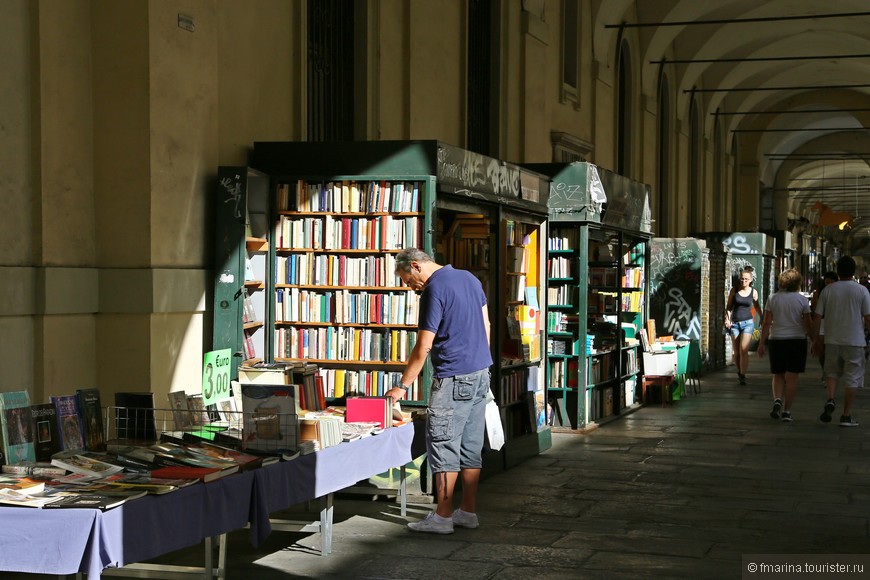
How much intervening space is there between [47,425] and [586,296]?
315 inches

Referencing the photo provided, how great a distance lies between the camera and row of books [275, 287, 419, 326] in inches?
355

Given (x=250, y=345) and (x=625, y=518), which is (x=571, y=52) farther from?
(x=625, y=518)

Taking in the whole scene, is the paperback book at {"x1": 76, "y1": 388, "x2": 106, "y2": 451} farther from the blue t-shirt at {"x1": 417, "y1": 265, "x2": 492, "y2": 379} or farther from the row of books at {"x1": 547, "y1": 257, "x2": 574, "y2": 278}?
the row of books at {"x1": 547, "y1": 257, "x2": 574, "y2": 278}

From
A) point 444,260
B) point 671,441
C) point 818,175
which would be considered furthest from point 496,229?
point 818,175

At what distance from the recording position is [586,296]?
13.0 metres

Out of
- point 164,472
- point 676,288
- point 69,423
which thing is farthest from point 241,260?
point 676,288

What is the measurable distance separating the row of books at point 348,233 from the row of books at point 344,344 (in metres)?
0.63

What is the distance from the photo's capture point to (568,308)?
13.3 m

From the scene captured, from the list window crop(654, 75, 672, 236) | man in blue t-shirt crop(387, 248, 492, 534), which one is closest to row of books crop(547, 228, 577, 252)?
man in blue t-shirt crop(387, 248, 492, 534)

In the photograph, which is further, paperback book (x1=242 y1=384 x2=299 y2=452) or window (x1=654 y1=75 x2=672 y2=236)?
window (x1=654 y1=75 x2=672 y2=236)

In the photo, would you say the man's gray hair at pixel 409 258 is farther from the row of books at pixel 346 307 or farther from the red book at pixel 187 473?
the red book at pixel 187 473

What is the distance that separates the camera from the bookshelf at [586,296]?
42.2ft

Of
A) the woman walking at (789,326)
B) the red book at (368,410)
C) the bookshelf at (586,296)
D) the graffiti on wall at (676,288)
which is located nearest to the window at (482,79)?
the bookshelf at (586,296)

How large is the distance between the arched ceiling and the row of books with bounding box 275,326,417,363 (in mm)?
13491
